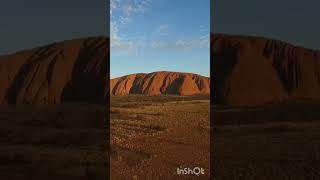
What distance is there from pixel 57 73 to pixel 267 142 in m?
12.1

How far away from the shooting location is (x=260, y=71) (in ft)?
69.4

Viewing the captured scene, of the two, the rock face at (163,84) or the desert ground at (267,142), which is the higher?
the rock face at (163,84)

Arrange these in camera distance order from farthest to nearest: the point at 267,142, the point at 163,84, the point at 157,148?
the point at 163,84 < the point at 267,142 < the point at 157,148

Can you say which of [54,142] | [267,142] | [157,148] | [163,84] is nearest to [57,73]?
[54,142]

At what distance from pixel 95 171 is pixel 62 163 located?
117 cm

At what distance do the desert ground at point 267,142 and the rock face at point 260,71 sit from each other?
2.95 ft

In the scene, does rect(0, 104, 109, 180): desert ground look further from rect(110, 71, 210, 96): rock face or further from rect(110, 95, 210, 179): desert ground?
rect(110, 71, 210, 96): rock face

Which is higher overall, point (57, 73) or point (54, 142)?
point (57, 73)

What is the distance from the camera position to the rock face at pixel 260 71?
20.1m

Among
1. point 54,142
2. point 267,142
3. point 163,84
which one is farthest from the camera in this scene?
point 163,84

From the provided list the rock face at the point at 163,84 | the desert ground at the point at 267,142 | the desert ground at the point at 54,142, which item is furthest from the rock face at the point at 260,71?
the rock face at the point at 163,84

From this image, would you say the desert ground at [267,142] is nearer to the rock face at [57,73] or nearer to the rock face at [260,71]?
the rock face at [260,71]

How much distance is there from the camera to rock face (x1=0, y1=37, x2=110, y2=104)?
804 inches

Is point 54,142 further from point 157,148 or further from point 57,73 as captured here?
point 57,73
